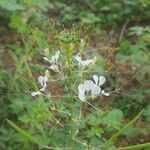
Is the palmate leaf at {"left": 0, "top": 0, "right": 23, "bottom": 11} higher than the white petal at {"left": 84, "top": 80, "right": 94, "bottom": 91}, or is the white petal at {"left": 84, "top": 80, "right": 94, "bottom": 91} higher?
the palmate leaf at {"left": 0, "top": 0, "right": 23, "bottom": 11}

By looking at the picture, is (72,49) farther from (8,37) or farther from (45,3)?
(8,37)

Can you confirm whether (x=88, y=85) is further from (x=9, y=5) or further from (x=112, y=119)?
(x=9, y=5)

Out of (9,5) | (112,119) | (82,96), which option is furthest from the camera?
(9,5)

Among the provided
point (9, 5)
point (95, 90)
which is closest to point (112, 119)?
point (95, 90)

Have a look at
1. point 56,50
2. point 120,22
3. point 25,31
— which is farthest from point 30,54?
point 120,22

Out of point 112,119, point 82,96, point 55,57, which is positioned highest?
point 112,119

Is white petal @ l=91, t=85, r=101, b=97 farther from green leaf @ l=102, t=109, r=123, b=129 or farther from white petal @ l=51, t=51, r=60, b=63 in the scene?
green leaf @ l=102, t=109, r=123, b=129

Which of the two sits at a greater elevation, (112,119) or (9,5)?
(9,5)

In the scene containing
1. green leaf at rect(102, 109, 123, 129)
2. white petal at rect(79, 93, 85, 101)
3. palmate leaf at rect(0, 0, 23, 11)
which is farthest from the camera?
palmate leaf at rect(0, 0, 23, 11)

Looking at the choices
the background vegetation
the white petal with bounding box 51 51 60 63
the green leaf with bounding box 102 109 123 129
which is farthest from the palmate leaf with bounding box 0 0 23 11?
the white petal with bounding box 51 51 60 63
